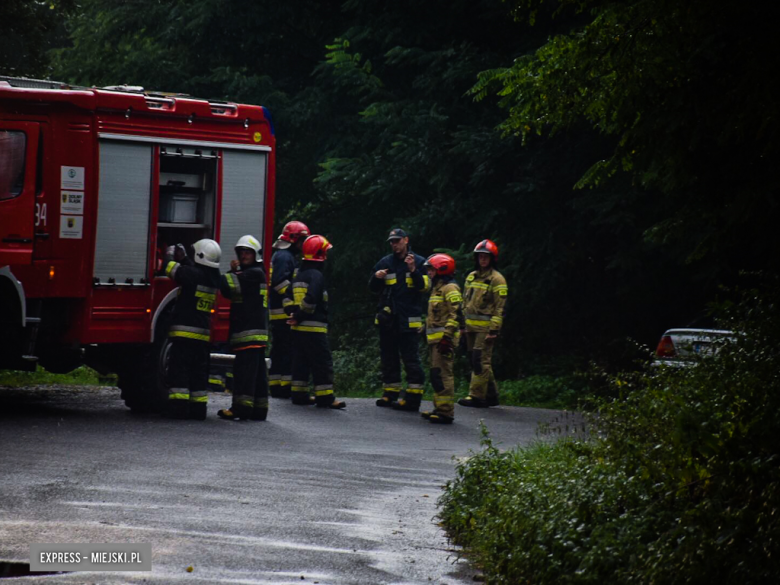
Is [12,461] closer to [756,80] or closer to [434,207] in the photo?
[756,80]

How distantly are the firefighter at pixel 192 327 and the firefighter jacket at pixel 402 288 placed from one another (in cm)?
273

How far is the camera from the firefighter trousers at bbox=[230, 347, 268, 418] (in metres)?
13.4

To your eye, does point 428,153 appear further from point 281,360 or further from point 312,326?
point 312,326

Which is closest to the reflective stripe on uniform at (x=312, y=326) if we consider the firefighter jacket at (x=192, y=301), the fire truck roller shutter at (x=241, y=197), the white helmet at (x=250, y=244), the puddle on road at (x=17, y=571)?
the fire truck roller shutter at (x=241, y=197)

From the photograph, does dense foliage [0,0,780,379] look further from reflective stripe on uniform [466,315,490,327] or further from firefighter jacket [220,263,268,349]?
firefighter jacket [220,263,268,349]

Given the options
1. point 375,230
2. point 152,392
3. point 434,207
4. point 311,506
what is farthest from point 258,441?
point 375,230

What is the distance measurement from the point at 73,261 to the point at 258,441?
8.67ft

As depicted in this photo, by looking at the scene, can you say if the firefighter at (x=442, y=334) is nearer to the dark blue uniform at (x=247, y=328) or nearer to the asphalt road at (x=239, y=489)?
the asphalt road at (x=239, y=489)

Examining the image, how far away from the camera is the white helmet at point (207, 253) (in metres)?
13.1

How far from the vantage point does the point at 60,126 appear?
1258 cm

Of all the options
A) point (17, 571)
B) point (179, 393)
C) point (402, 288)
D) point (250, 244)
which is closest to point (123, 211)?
point (250, 244)

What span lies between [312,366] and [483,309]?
8.44 feet

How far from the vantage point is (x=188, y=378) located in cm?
1318

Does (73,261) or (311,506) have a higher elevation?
(73,261)
